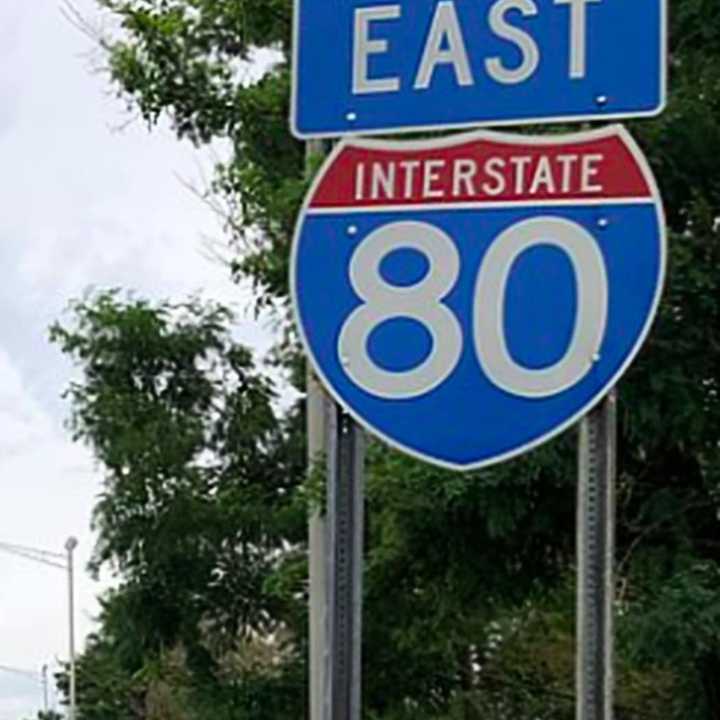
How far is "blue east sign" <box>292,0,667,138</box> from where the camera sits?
5.94ft

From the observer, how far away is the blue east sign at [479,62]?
181cm

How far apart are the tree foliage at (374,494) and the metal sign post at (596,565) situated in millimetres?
1083

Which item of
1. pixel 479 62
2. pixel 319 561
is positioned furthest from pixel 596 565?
pixel 319 561

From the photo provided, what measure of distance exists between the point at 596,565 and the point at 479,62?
0.54 metres

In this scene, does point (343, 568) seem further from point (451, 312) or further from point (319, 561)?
point (319, 561)

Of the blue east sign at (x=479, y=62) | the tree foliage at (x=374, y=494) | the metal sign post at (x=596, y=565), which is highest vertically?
the tree foliage at (x=374, y=494)

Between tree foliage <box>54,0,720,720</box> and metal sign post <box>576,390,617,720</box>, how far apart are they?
1083 mm

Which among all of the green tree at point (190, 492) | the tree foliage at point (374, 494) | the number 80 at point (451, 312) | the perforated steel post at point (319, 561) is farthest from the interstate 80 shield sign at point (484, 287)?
the green tree at point (190, 492)

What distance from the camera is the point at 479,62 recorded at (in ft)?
6.05

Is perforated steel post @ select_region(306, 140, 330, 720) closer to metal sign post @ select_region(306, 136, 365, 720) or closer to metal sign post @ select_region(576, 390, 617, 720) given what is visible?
metal sign post @ select_region(306, 136, 365, 720)

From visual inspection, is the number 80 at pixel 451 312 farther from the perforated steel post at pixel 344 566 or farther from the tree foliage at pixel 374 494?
the tree foliage at pixel 374 494

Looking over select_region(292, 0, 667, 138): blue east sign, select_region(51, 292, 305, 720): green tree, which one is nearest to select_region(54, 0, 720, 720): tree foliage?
select_region(51, 292, 305, 720): green tree

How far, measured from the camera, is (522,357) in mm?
1792

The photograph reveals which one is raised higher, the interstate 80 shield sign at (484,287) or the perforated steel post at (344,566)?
the interstate 80 shield sign at (484,287)
